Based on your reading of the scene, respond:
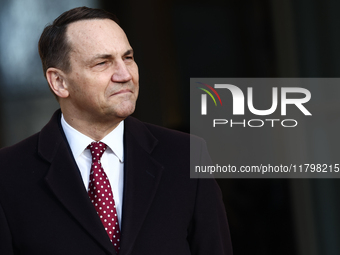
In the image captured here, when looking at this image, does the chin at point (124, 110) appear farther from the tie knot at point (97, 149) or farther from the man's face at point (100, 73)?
the tie knot at point (97, 149)

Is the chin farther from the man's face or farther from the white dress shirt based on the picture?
the white dress shirt

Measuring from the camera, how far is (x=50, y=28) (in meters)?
1.92

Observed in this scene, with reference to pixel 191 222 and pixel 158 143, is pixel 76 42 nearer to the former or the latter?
pixel 158 143

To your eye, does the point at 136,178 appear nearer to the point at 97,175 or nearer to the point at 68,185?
the point at 97,175

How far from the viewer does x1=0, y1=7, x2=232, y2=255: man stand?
5.49ft

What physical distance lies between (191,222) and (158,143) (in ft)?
1.19

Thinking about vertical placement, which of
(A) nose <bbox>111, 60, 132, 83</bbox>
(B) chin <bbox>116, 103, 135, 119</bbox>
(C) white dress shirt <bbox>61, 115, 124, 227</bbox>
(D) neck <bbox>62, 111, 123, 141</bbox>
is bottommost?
(C) white dress shirt <bbox>61, 115, 124, 227</bbox>

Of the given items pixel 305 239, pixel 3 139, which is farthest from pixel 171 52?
pixel 305 239

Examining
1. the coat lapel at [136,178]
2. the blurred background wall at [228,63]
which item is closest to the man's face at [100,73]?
the coat lapel at [136,178]

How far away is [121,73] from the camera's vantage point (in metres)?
1.75

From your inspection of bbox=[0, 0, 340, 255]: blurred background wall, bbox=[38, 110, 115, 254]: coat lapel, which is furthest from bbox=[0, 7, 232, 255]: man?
bbox=[0, 0, 340, 255]: blurred background wall

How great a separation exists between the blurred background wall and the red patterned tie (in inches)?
42.3

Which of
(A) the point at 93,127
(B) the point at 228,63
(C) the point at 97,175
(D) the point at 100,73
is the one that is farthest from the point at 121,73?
(B) the point at 228,63

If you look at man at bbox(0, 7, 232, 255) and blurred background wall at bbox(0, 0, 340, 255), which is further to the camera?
blurred background wall at bbox(0, 0, 340, 255)
